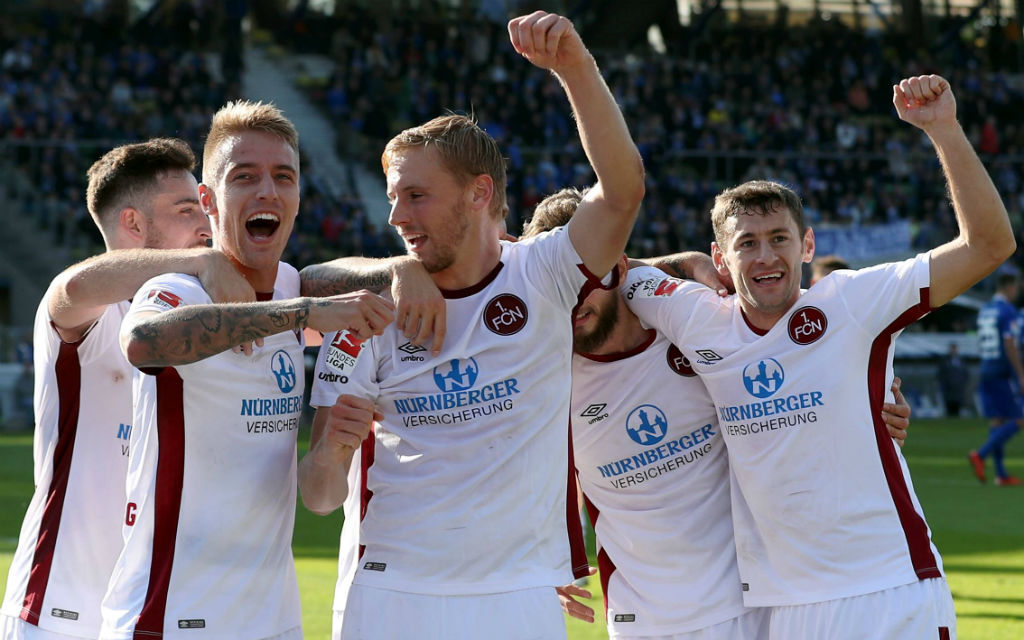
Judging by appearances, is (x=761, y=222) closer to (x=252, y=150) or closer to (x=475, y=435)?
(x=475, y=435)

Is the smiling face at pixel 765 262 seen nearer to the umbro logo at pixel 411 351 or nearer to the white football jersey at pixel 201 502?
the umbro logo at pixel 411 351

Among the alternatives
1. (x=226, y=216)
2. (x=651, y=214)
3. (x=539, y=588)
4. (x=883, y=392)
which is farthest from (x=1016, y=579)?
(x=651, y=214)

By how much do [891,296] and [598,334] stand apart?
3.63ft

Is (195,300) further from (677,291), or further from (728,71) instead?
(728,71)

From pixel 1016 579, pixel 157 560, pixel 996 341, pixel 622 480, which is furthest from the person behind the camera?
pixel 996 341

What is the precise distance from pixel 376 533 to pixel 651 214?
25.4m

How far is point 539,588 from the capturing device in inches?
145

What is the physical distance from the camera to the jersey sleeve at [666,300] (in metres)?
4.50

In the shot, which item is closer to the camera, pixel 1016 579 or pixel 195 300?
pixel 195 300

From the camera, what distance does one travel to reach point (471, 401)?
12.2ft

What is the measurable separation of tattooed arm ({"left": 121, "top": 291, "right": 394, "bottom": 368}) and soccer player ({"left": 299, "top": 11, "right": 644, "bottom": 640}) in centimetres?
28

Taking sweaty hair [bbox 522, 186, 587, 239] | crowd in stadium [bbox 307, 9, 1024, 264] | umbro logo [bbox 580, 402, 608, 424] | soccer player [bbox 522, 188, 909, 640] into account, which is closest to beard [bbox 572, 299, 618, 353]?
soccer player [bbox 522, 188, 909, 640]

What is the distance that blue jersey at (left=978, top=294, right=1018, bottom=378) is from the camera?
14469 millimetres

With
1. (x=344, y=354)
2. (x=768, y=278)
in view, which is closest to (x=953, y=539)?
(x=768, y=278)
